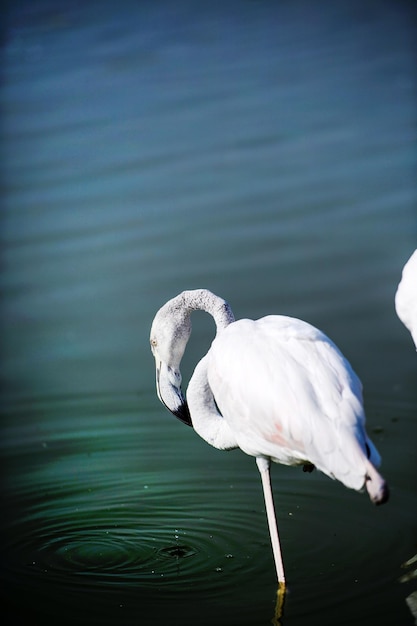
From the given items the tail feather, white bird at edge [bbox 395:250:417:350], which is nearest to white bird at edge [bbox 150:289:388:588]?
the tail feather

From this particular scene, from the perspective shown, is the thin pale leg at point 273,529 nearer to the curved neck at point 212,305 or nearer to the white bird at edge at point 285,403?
the white bird at edge at point 285,403

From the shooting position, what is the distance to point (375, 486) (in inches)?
131

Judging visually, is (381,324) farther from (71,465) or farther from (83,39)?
(83,39)

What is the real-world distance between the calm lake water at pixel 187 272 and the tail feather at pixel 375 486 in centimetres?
65

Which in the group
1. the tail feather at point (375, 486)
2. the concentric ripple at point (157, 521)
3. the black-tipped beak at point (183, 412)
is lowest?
the concentric ripple at point (157, 521)

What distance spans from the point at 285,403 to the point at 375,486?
520 mm

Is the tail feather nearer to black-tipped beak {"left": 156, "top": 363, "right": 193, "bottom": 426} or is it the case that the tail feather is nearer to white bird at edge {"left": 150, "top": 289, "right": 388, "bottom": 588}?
white bird at edge {"left": 150, "top": 289, "right": 388, "bottom": 588}

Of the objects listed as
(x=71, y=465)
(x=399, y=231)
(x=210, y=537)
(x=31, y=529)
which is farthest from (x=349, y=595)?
(x=399, y=231)

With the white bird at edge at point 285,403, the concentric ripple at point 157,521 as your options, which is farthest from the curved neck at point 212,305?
the concentric ripple at point 157,521

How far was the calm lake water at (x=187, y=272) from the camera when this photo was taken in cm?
419

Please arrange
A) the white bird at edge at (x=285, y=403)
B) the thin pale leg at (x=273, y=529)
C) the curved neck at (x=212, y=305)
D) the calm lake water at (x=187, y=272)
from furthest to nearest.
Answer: the curved neck at (x=212, y=305)
the calm lake water at (x=187, y=272)
the thin pale leg at (x=273, y=529)
the white bird at edge at (x=285, y=403)

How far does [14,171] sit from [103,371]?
3533mm

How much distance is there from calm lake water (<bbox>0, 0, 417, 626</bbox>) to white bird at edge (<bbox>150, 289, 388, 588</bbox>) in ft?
1.60

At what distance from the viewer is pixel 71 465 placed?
569cm
